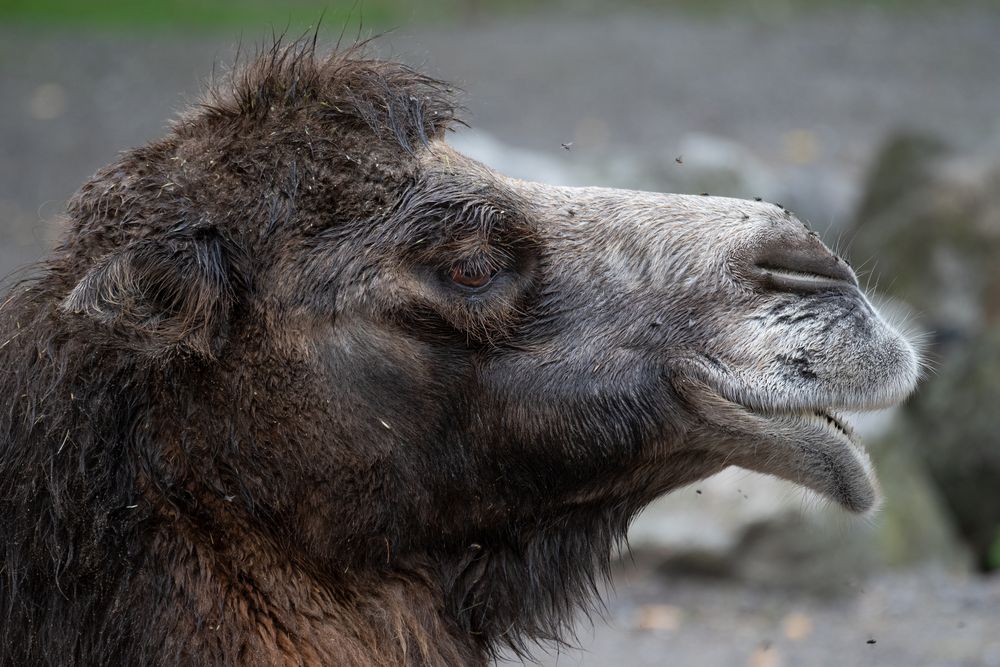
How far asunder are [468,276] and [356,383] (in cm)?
37

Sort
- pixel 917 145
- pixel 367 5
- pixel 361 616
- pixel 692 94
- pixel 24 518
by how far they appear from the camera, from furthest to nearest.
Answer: pixel 367 5, pixel 692 94, pixel 917 145, pixel 361 616, pixel 24 518

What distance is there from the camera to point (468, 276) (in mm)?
3172

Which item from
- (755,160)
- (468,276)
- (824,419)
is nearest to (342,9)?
(755,160)

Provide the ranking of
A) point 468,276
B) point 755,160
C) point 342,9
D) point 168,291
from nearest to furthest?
point 168,291 → point 468,276 → point 755,160 → point 342,9

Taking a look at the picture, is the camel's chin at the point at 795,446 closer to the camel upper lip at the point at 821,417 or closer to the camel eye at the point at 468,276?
the camel upper lip at the point at 821,417

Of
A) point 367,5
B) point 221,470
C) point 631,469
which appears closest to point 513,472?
point 631,469

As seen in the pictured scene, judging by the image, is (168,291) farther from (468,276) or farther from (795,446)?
(795,446)

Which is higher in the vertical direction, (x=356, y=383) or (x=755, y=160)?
(x=356, y=383)

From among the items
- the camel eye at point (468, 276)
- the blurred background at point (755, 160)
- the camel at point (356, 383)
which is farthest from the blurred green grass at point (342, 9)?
the camel eye at point (468, 276)

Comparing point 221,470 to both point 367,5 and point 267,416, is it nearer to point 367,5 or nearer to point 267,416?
point 267,416

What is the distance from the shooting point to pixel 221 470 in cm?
307

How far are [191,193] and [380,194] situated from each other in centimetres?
45

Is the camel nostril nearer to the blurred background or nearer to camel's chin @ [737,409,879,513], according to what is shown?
Result: camel's chin @ [737,409,879,513]

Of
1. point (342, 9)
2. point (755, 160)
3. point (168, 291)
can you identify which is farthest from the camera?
point (342, 9)
